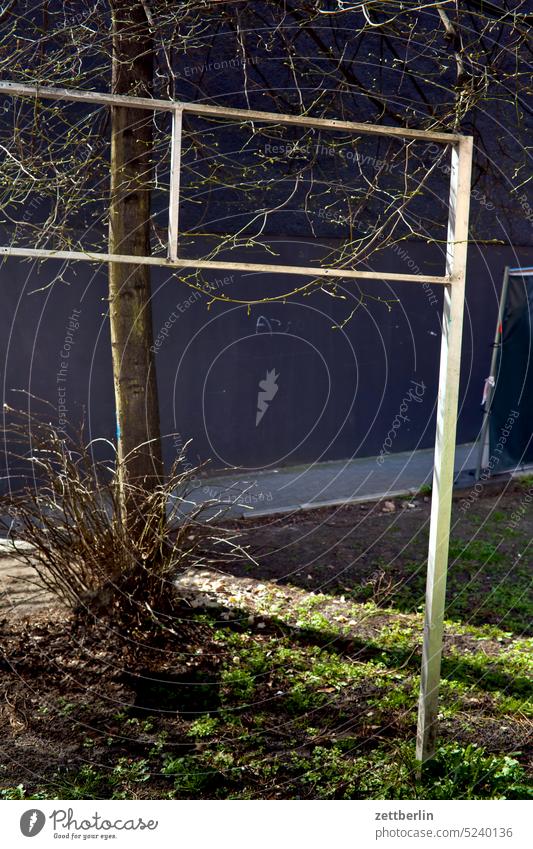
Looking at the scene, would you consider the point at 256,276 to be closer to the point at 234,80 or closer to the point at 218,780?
the point at 234,80

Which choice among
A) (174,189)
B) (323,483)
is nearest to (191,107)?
(174,189)

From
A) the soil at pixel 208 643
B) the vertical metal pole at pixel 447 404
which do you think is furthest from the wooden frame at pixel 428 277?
the soil at pixel 208 643

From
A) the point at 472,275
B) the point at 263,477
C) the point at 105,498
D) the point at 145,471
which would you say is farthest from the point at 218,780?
the point at 472,275

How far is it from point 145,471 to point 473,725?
242 cm

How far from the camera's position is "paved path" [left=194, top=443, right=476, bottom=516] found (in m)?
7.75

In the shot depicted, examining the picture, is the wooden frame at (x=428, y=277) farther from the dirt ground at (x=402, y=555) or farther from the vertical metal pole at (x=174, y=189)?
the dirt ground at (x=402, y=555)

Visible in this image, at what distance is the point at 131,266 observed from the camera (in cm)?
Result: 502

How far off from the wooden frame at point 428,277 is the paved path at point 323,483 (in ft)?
12.3

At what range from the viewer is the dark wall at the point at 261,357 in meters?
7.56

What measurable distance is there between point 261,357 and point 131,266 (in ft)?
12.7

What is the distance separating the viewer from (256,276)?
864 cm

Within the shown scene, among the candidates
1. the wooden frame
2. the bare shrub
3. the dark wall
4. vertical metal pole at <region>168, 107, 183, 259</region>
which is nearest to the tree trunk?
the bare shrub

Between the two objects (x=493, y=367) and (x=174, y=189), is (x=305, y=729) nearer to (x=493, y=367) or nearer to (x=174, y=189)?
(x=174, y=189)

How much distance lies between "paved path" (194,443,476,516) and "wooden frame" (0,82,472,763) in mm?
3752
